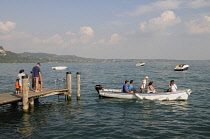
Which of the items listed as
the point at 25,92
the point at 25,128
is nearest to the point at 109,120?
the point at 25,128

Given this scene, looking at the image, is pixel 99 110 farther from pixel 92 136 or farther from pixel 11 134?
pixel 11 134

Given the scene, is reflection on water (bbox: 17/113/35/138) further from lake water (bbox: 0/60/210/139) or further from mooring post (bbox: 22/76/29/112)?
mooring post (bbox: 22/76/29/112)

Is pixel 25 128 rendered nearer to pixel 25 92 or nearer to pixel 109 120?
pixel 25 92

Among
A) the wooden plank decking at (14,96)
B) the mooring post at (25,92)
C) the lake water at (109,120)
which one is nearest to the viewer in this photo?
the lake water at (109,120)

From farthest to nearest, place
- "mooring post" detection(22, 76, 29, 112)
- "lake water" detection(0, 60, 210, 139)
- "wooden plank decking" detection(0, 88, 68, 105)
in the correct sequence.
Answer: "mooring post" detection(22, 76, 29, 112), "wooden plank decking" detection(0, 88, 68, 105), "lake water" detection(0, 60, 210, 139)

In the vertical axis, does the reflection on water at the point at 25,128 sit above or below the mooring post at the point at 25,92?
below

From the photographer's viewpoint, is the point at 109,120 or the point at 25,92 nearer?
the point at 109,120

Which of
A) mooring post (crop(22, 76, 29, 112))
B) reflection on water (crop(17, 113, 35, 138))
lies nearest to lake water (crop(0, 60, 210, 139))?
reflection on water (crop(17, 113, 35, 138))

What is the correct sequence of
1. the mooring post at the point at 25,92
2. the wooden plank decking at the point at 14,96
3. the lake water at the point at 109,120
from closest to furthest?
the lake water at the point at 109,120
the wooden plank decking at the point at 14,96
the mooring post at the point at 25,92

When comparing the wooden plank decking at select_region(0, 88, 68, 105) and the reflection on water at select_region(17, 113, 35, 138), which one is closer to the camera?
the reflection on water at select_region(17, 113, 35, 138)

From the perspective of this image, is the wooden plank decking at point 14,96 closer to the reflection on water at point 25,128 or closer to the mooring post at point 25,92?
the mooring post at point 25,92

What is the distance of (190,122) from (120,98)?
9.24 meters

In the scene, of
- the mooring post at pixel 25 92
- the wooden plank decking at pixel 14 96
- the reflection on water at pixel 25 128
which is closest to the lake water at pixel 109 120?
the reflection on water at pixel 25 128

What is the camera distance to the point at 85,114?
1622 centimetres
